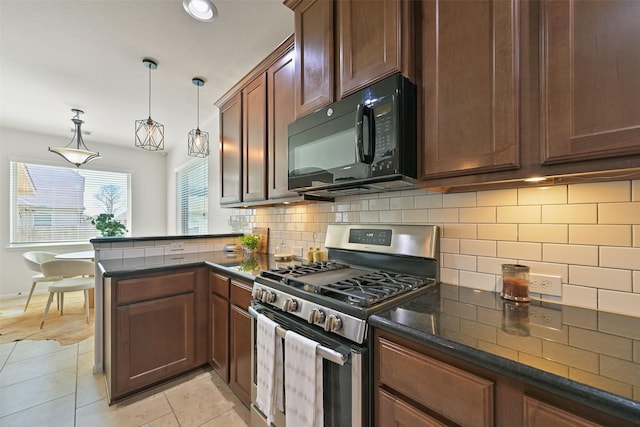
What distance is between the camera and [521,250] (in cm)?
117

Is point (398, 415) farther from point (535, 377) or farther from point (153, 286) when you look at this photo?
point (153, 286)

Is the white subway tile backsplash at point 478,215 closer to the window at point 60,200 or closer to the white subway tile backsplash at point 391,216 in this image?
the white subway tile backsplash at point 391,216

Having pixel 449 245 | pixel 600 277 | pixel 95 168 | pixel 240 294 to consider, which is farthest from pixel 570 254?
pixel 95 168

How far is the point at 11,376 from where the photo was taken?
2.10 metres

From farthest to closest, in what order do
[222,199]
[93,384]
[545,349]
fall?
1. [222,199]
2. [93,384]
3. [545,349]

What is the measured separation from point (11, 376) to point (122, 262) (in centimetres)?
128

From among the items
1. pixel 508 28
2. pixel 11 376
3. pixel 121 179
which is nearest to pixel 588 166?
pixel 508 28

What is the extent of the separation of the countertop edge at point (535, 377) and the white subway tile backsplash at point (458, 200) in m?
0.77

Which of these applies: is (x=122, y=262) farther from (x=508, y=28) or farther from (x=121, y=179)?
(x=121, y=179)

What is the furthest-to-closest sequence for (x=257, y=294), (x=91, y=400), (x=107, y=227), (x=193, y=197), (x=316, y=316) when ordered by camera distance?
1. (x=193, y=197)
2. (x=107, y=227)
3. (x=91, y=400)
4. (x=257, y=294)
5. (x=316, y=316)

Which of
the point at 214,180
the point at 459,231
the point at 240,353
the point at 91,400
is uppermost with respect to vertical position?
the point at 214,180

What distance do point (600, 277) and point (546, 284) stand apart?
0.16 metres

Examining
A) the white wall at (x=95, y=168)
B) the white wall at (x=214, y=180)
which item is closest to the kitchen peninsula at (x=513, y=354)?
the white wall at (x=214, y=180)

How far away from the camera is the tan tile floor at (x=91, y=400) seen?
1657 millimetres
